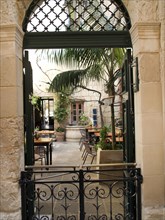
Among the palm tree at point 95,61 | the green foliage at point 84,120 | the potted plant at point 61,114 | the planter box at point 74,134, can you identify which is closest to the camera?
the palm tree at point 95,61

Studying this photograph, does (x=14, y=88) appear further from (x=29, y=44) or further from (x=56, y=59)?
(x=56, y=59)

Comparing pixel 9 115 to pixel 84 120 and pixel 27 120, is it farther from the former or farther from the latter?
pixel 84 120

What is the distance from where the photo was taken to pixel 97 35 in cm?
315

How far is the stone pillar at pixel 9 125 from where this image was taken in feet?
9.07

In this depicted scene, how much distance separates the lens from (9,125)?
9.12 feet

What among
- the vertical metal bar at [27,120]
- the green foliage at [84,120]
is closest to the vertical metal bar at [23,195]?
the vertical metal bar at [27,120]

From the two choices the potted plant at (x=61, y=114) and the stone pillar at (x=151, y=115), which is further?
the potted plant at (x=61, y=114)

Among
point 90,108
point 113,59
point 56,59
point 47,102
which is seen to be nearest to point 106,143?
point 113,59

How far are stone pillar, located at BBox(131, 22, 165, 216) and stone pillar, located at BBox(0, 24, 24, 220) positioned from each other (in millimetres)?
1257

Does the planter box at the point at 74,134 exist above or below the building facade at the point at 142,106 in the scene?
below

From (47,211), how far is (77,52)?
3.20 metres

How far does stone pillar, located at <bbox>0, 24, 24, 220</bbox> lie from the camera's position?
2.76 meters

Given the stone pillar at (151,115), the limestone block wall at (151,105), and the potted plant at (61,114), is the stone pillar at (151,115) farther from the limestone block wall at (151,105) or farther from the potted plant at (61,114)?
the potted plant at (61,114)

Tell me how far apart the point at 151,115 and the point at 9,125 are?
4.67 ft
